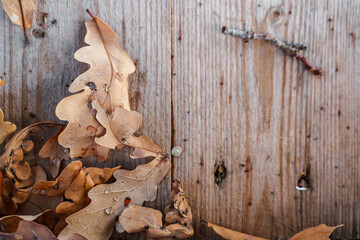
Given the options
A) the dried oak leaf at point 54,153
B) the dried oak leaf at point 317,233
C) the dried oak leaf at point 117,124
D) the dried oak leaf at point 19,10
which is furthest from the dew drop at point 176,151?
the dried oak leaf at point 19,10

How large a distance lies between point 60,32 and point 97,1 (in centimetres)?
14

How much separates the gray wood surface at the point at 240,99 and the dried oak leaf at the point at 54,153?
0.18ft

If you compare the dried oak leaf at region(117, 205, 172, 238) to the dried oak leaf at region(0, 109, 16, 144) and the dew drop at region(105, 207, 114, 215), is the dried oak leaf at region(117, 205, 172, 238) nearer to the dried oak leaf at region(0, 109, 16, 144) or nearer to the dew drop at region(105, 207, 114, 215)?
the dew drop at region(105, 207, 114, 215)

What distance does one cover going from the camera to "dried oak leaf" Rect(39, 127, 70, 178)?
2.56 feet

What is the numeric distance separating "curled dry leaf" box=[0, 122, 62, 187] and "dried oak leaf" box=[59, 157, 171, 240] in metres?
0.20

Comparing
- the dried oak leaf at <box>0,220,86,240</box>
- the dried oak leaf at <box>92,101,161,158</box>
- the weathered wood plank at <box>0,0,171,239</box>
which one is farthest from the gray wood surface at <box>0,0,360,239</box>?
the dried oak leaf at <box>0,220,86,240</box>

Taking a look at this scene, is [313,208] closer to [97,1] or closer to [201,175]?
[201,175]

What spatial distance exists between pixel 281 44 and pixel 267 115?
8.6 inches

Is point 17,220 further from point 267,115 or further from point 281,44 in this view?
point 281,44

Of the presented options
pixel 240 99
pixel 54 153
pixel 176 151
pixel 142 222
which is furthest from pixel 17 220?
pixel 240 99

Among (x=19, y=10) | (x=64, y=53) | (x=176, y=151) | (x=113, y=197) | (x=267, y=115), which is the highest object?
(x=19, y=10)

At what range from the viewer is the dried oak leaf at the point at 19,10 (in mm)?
753

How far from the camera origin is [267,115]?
863 millimetres

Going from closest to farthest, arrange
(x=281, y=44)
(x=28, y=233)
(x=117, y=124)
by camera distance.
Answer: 1. (x=28, y=233)
2. (x=117, y=124)
3. (x=281, y=44)
